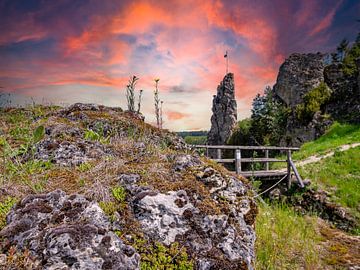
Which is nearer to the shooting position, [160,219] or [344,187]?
[160,219]

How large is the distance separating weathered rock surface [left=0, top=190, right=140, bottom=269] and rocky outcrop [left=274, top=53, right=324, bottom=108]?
37.1 m

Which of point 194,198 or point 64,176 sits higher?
point 64,176

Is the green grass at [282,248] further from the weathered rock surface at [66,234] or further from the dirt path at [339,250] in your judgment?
the weathered rock surface at [66,234]

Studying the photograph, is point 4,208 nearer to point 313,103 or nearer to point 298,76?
point 313,103

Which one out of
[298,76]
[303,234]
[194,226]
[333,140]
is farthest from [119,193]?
[298,76]

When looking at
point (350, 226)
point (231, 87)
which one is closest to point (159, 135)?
point (350, 226)

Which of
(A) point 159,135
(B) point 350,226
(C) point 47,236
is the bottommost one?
(B) point 350,226

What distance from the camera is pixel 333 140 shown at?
19.7 meters

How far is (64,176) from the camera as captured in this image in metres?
3.48

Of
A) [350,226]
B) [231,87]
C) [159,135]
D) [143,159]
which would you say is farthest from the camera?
[231,87]

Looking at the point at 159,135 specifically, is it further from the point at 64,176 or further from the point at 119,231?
the point at 119,231

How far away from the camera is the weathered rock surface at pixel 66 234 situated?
2.11 m

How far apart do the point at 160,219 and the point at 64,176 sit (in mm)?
1395

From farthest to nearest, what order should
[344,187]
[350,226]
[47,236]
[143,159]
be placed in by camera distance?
[344,187]
[350,226]
[143,159]
[47,236]
